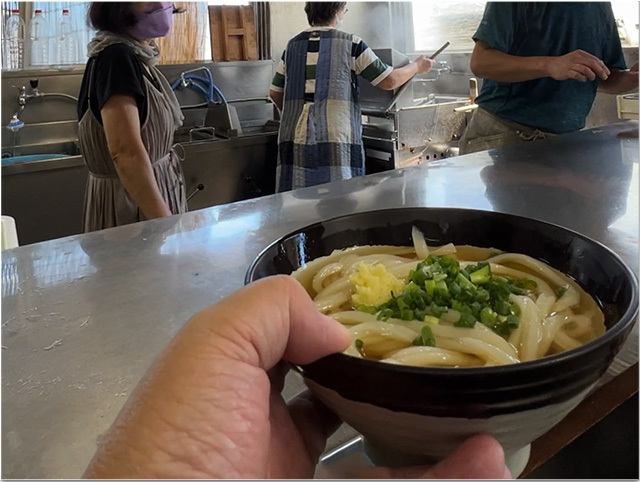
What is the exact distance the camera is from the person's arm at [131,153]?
1628mm

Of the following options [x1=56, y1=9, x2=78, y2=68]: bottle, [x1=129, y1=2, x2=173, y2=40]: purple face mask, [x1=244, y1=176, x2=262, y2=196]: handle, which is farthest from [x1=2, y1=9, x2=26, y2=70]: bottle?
[x1=129, y1=2, x2=173, y2=40]: purple face mask

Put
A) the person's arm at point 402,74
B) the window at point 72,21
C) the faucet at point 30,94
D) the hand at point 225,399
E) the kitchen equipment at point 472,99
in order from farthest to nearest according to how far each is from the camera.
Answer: the window at point 72,21
the kitchen equipment at point 472,99
the faucet at point 30,94
the person's arm at point 402,74
the hand at point 225,399

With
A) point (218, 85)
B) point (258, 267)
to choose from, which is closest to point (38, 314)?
point (258, 267)

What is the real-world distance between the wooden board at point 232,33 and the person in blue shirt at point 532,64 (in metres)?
2.06

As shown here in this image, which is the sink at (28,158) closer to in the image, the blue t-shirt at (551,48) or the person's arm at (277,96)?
the person's arm at (277,96)

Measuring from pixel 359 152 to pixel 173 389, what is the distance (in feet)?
7.76

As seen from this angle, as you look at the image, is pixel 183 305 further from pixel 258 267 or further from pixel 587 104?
pixel 587 104

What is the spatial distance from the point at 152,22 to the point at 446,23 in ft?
9.10

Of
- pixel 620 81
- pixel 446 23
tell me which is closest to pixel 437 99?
pixel 446 23

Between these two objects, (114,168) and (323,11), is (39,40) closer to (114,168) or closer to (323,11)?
(323,11)

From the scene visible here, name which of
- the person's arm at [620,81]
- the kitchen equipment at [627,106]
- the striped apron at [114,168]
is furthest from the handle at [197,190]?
the kitchen equipment at [627,106]

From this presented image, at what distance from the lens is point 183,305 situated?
2.74ft

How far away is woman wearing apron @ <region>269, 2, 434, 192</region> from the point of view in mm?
Answer: 2547

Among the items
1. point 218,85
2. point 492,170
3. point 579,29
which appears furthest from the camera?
point 218,85
